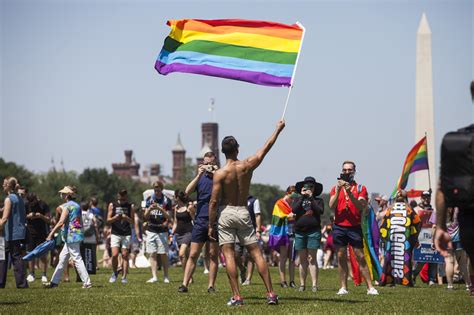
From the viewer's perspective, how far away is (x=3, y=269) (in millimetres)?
18500

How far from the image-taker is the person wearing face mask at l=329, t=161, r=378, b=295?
1580cm

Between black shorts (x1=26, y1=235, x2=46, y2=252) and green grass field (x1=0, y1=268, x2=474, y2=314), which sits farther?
black shorts (x1=26, y1=235, x2=46, y2=252)

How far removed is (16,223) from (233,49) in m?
5.96

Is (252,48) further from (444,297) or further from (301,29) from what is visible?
(444,297)

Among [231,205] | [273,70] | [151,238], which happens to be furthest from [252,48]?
[151,238]

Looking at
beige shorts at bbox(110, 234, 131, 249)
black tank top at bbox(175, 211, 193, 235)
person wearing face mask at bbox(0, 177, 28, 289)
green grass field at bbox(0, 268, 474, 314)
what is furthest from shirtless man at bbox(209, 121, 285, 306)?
black tank top at bbox(175, 211, 193, 235)

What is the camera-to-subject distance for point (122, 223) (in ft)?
68.3

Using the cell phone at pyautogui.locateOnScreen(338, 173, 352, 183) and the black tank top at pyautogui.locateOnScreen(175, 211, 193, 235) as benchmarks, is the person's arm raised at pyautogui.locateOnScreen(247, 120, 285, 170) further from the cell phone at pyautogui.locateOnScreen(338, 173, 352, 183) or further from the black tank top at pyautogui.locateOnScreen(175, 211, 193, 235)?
the black tank top at pyautogui.locateOnScreen(175, 211, 193, 235)

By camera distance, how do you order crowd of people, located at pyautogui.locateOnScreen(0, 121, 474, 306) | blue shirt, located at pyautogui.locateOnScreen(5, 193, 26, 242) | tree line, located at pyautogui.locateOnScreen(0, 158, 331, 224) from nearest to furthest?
crowd of people, located at pyautogui.locateOnScreen(0, 121, 474, 306), blue shirt, located at pyautogui.locateOnScreen(5, 193, 26, 242), tree line, located at pyautogui.locateOnScreen(0, 158, 331, 224)

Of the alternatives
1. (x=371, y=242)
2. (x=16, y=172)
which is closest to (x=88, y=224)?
(x=371, y=242)

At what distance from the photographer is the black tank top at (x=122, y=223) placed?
20.8 metres

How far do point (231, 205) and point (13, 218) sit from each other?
667 centimetres

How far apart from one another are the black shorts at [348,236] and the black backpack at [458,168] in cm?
767

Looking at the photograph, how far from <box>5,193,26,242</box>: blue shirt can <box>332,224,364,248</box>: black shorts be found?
5819 mm
